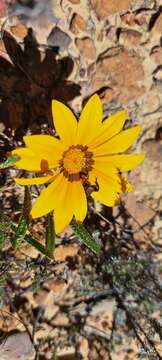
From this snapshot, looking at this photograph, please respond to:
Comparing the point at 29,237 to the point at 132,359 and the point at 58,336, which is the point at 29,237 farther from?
the point at 132,359

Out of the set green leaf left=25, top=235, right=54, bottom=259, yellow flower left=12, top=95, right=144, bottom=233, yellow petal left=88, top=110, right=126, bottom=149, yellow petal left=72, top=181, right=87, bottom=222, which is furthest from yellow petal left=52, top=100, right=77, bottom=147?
green leaf left=25, top=235, right=54, bottom=259

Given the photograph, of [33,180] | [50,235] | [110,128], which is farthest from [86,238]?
[110,128]

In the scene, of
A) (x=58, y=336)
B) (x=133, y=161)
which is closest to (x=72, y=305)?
(x=58, y=336)

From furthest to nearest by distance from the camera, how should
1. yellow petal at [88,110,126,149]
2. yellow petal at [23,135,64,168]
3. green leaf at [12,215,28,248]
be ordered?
green leaf at [12,215,28,248], yellow petal at [88,110,126,149], yellow petal at [23,135,64,168]

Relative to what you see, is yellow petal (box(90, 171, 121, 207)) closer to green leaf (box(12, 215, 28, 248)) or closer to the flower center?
the flower center

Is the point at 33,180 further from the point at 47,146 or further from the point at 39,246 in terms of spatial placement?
the point at 39,246

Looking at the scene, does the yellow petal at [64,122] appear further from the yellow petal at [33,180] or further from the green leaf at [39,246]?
the green leaf at [39,246]

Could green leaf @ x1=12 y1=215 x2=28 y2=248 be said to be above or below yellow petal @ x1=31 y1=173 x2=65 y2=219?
below
